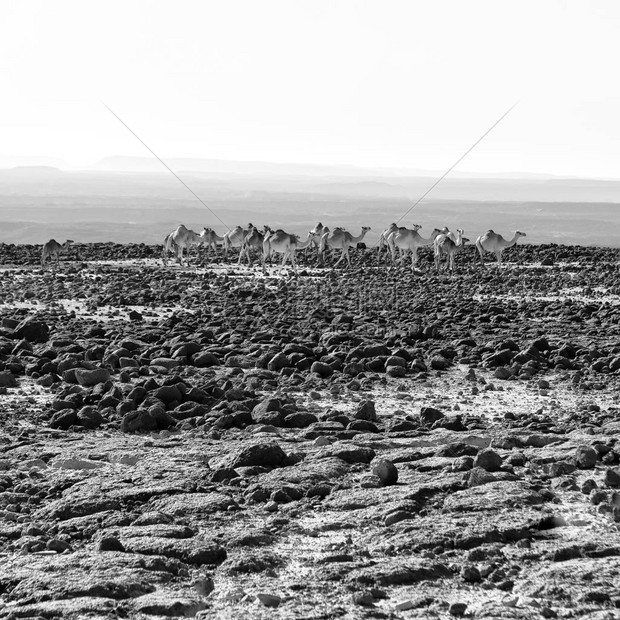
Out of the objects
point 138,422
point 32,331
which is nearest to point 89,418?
point 138,422

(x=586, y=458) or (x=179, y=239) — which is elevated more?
(x=179, y=239)

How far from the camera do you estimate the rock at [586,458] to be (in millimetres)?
7512

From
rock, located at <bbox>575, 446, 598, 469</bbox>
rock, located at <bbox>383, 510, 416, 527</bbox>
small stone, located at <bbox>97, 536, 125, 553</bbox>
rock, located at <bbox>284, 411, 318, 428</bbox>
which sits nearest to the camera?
small stone, located at <bbox>97, 536, 125, 553</bbox>

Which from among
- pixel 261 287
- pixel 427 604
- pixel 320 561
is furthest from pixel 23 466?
pixel 261 287

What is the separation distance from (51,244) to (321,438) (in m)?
23.9

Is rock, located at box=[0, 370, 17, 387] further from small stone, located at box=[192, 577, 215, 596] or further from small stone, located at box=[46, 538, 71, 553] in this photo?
small stone, located at box=[192, 577, 215, 596]

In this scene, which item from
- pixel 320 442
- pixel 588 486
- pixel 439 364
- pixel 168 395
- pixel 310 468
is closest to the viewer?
pixel 588 486

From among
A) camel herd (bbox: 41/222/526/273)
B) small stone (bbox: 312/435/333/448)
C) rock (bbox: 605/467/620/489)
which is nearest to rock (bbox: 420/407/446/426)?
small stone (bbox: 312/435/333/448)

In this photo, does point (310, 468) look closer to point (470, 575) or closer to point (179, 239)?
point (470, 575)

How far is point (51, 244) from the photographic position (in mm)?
31250

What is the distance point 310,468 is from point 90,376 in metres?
4.46

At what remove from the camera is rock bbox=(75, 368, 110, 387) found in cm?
1152

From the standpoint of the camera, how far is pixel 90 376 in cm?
1152

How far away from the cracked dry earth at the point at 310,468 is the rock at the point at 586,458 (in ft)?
0.04
